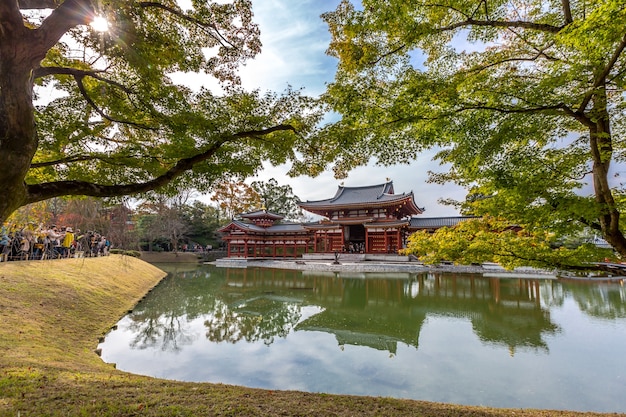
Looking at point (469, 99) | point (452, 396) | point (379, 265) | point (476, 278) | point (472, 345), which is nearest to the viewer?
point (469, 99)

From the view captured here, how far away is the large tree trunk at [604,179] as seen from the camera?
306 cm

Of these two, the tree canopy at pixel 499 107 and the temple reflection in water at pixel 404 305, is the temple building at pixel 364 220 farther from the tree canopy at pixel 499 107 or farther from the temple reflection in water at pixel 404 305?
the tree canopy at pixel 499 107

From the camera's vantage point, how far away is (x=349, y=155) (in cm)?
459

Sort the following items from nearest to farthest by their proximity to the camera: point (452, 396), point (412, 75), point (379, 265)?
point (412, 75), point (452, 396), point (379, 265)

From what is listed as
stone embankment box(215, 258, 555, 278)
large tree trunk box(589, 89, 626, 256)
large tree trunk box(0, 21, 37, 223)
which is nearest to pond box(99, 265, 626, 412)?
large tree trunk box(589, 89, 626, 256)

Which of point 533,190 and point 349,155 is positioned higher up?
point 349,155

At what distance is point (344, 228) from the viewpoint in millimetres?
25859

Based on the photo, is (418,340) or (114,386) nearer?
(114,386)

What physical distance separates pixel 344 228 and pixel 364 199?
3.10 metres

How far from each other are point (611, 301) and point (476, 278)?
599 centimetres

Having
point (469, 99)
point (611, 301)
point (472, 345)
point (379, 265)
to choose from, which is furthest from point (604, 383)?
point (379, 265)

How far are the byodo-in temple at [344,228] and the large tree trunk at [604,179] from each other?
63.7ft

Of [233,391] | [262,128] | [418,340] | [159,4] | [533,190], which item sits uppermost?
[159,4]

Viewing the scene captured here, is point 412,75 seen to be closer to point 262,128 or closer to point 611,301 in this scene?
point 262,128
